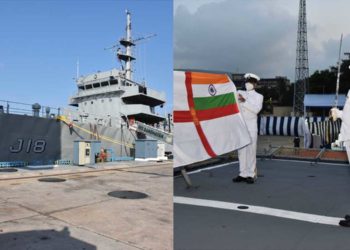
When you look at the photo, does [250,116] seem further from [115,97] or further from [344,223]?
[115,97]

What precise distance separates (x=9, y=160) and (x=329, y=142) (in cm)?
934

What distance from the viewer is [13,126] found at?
11719mm

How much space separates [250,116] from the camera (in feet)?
12.3

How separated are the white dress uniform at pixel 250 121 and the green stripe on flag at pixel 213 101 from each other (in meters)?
0.89

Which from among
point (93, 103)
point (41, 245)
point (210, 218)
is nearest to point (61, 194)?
point (41, 245)

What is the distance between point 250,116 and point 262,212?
1.38 metres

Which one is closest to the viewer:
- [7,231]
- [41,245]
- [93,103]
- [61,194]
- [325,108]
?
[41,245]

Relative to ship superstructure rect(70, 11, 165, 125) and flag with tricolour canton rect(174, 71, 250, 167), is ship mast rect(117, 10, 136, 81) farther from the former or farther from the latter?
flag with tricolour canton rect(174, 71, 250, 167)

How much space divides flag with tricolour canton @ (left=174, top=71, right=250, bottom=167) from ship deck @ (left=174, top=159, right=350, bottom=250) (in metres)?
0.34

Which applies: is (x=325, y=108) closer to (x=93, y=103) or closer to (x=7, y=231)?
(x=93, y=103)

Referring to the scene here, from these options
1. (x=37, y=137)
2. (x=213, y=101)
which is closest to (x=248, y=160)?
(x=213, y=101)

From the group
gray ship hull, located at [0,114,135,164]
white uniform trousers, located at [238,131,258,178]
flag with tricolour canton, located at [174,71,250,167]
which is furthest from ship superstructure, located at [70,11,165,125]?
flag with tricolour canton, located at [174,71,250,167]

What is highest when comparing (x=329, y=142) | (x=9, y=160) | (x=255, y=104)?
(x=255, y=104)

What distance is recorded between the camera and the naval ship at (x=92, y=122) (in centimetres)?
1179
